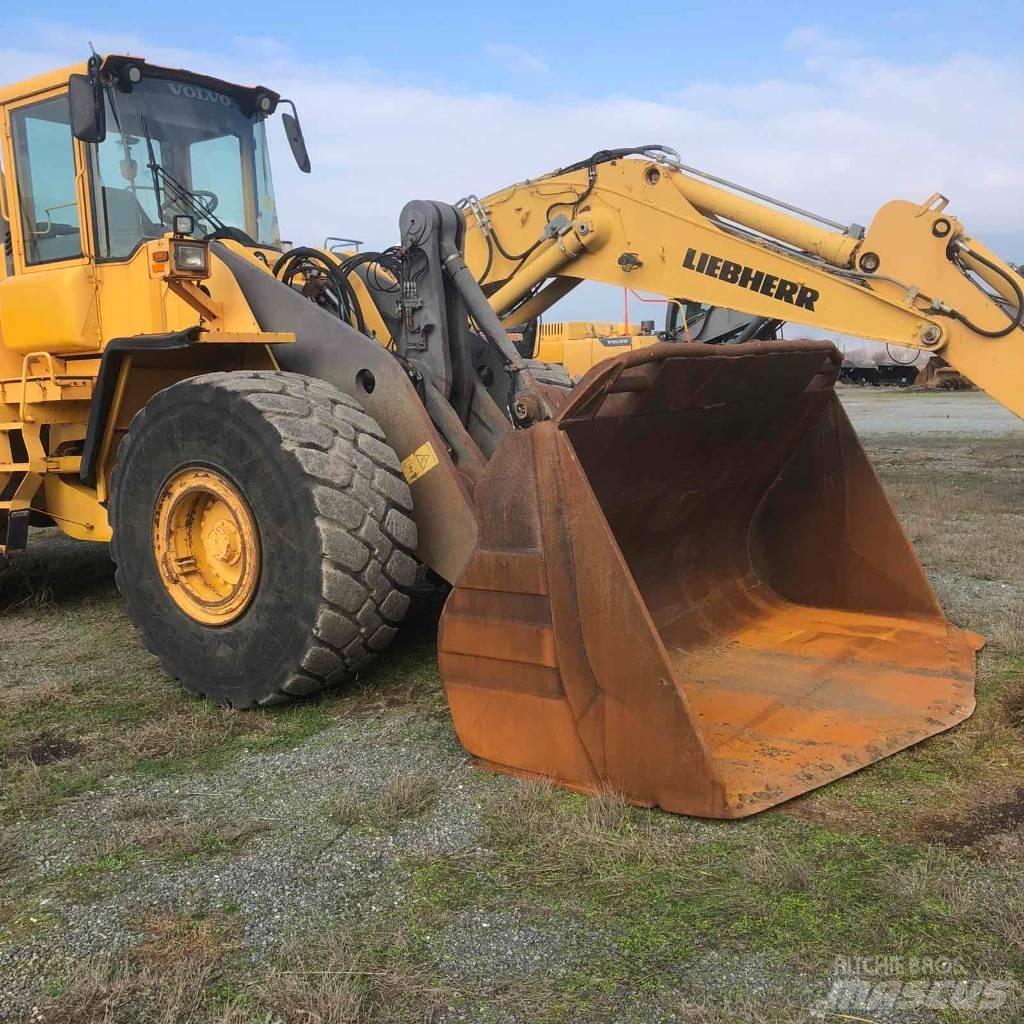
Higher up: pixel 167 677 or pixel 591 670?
pixel 591 670

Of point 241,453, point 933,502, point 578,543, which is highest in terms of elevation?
point 241,453

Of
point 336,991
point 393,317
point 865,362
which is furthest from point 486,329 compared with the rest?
point 865,362

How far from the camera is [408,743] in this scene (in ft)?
11.7

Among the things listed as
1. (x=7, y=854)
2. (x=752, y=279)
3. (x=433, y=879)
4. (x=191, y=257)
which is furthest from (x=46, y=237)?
(x=752, y=279)

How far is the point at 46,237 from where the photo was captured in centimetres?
545

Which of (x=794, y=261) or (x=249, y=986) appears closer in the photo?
(x=249, y=986)

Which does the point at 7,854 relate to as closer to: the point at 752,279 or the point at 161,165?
the point at 161,165

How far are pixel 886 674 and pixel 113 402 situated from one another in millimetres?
3652

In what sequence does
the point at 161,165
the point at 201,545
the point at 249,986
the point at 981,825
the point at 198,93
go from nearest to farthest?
the point at 249,986 → the point at 981,825 → the point at 201,545 → the point at 161,165 → the point at 198,93

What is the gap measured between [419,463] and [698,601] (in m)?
1.39

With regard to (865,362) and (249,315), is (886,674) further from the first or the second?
(865,362)

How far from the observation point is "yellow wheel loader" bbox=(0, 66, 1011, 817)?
3.11 metres

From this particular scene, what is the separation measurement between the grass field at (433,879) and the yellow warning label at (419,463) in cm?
90

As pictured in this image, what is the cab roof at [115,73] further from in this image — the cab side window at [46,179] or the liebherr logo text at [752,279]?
the liebherr logo text at [752,279]
